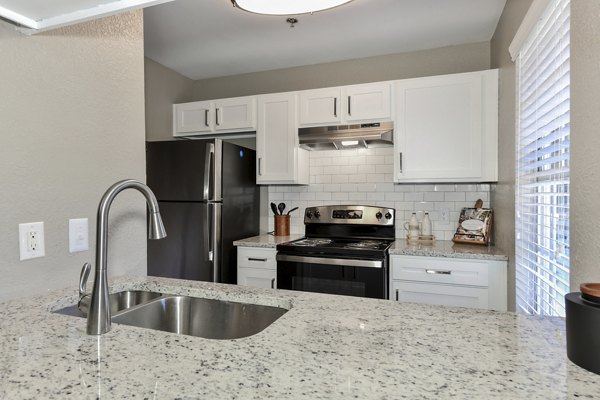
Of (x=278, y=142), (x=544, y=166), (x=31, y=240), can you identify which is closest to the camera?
(x=31, y=240)

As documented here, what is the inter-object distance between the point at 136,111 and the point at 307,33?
63.5 inches

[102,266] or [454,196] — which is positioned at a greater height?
[454,196]

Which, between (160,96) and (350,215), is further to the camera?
(160,96)

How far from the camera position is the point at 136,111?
1.60m

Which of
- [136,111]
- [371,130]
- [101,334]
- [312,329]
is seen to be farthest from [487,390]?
[371,130]

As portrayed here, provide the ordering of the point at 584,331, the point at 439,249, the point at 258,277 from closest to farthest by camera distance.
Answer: the point at 584,331 < the point at 439,249 < the point at 258,277

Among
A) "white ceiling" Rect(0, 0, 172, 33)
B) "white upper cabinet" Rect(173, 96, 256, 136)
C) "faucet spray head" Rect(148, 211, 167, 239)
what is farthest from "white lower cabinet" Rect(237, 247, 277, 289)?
"white ceiling" Rect(0, 0, 172, 33)

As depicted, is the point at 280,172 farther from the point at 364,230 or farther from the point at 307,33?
the point at 307,33

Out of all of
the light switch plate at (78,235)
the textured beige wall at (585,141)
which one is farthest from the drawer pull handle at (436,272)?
the light switch plate at (78,235)

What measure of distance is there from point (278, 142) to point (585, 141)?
2.30 m

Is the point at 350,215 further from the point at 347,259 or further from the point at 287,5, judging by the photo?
the point at 287,5

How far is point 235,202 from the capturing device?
301 cm

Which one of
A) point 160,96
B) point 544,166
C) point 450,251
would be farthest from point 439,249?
point 160,96

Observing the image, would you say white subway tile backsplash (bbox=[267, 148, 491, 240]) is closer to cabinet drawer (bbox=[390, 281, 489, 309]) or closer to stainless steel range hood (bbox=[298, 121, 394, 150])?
stainless steel range hood (bbox=[298, 121, 394, 150])
